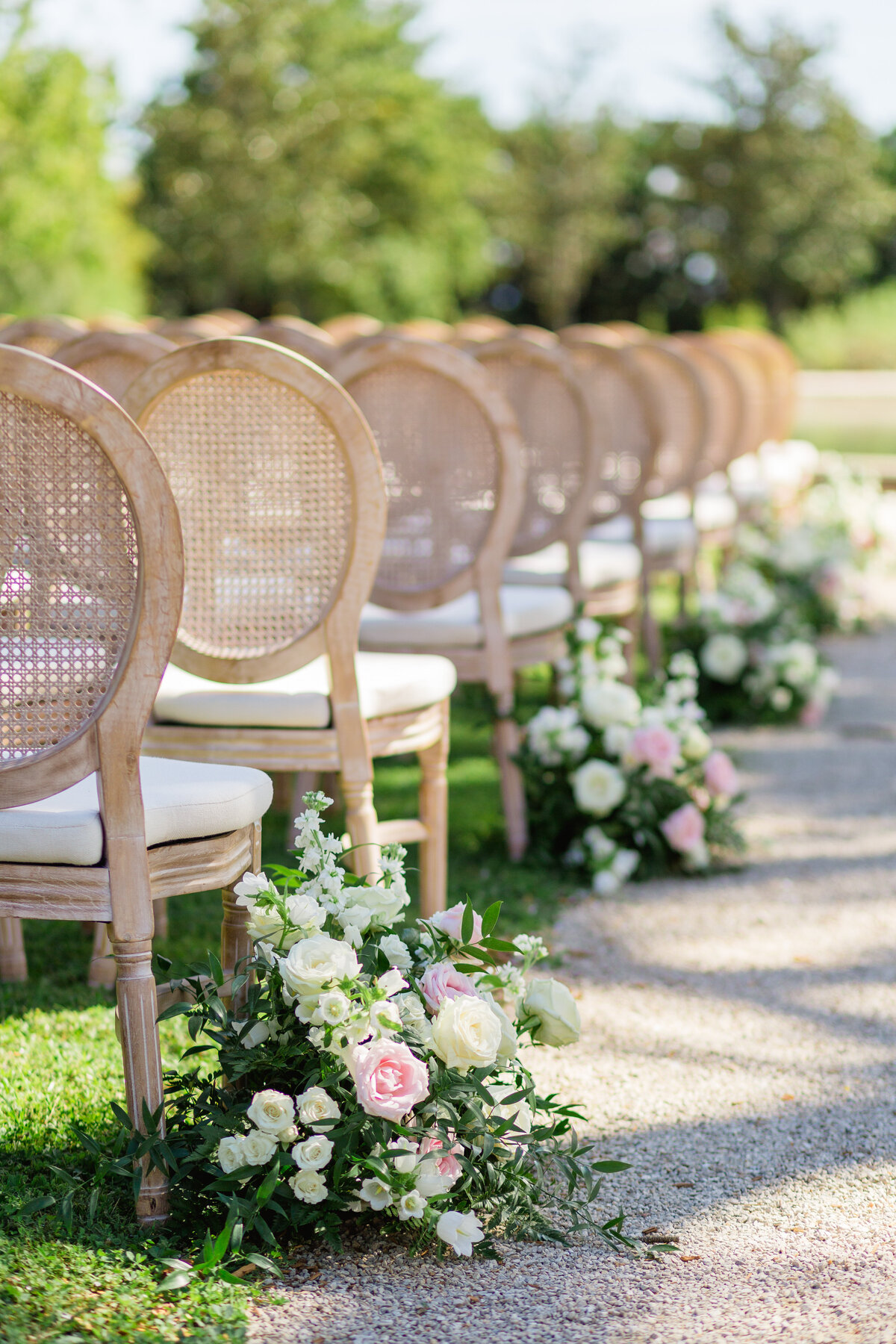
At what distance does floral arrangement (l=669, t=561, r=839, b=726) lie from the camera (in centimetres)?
548

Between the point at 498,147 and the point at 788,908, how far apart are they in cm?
3523

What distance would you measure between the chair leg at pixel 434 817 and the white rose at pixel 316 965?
1126mm

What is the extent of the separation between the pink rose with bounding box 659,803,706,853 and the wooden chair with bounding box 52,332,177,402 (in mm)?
1741

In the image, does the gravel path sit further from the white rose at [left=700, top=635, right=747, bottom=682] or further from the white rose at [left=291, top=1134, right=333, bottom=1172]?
the white rose at [left=700, top=635, right=747, bottom=682]

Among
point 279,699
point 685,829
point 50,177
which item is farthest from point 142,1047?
point 50,177

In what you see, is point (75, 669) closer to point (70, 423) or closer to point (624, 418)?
point (70, 423)

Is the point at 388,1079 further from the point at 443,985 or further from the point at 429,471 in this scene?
the point at 429,471

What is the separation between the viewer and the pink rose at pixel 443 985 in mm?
1994

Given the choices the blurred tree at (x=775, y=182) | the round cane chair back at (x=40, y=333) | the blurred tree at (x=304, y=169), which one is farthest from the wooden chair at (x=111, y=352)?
the blurred tree at (x=775, y=182)

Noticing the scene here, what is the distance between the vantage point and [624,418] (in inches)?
198

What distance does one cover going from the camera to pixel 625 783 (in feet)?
12.4

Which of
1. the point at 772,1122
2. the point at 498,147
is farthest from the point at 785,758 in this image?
the point at 498,147

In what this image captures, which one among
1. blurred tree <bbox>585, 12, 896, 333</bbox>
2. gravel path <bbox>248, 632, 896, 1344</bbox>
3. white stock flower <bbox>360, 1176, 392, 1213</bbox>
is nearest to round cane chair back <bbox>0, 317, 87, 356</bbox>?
gravel path <bbox>248, 632, 896, 1344</bbox>

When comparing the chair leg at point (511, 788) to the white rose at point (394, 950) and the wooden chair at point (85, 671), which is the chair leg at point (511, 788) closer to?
the white rose at point (394, 950)
